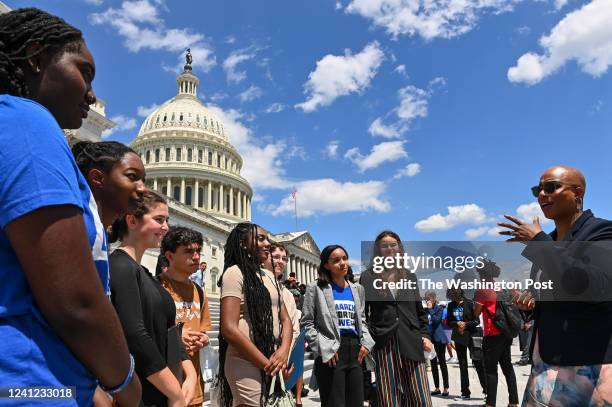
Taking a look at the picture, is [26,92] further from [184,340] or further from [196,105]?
[196,105]

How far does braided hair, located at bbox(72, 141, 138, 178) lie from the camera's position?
2299 millimetres

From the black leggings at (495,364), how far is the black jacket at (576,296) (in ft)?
15.4

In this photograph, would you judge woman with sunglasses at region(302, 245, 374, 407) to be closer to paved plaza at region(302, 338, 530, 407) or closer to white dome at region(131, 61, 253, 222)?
paved plaza at region(302, 338, 530, 407)

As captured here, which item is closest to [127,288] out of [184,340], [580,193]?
[184,340]

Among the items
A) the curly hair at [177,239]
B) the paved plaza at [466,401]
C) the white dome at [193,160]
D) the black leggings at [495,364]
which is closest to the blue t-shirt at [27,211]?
the curly hair at [177,239]

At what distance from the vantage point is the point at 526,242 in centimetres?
301

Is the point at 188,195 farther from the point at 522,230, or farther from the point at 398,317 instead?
the point at 522,230

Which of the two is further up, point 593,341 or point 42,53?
point 42,53

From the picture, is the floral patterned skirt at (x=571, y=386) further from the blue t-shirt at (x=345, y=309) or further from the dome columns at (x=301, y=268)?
the dome columns at (x=301, y=268)

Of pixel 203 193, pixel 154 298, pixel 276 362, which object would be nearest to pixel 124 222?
pixel 154 298

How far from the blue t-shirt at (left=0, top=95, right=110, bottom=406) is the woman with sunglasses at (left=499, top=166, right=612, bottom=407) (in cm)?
271

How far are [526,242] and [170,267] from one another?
288 centimetres

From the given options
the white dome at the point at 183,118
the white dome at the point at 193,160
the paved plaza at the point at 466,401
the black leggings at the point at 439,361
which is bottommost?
the paved plaza at the point at 466,401

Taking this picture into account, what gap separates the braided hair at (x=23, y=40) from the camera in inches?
52.9
